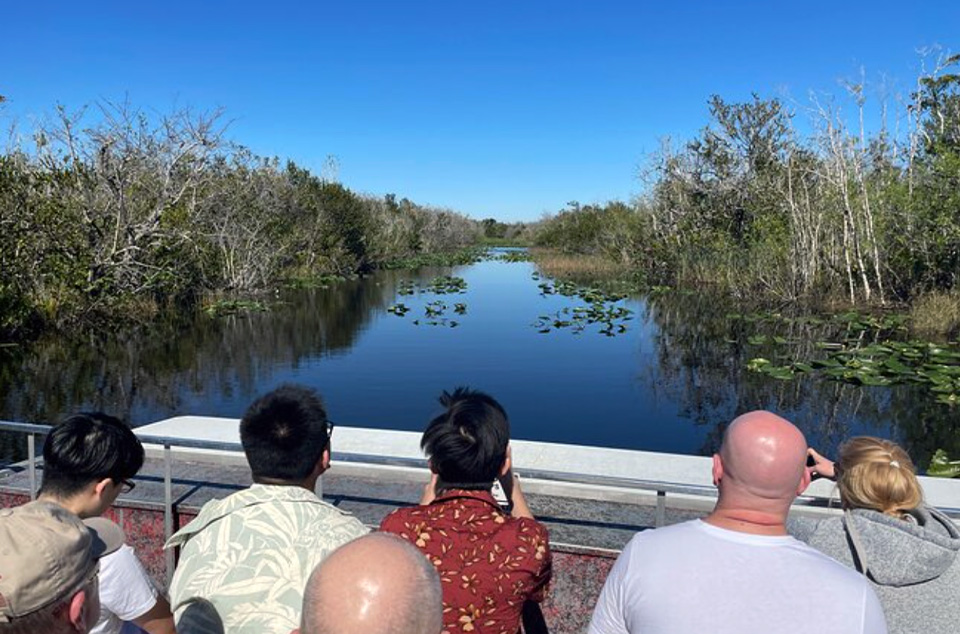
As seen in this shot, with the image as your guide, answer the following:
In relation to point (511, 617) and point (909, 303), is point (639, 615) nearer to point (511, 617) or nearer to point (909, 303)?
point (511, 617)

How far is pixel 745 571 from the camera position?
1316 mm

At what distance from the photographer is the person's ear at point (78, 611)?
3.46ft

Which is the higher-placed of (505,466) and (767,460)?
(767,460)

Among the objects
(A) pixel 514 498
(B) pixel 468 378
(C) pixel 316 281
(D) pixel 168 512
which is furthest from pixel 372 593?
(C) pixel 316 281

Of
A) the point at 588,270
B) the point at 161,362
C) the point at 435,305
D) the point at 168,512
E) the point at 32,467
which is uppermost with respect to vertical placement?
the point at 32,467

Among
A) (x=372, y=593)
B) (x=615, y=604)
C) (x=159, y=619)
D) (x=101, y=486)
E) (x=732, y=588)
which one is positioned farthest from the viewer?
(x=101, y=486)

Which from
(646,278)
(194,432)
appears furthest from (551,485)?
(646,278)

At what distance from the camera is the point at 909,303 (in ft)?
58.8

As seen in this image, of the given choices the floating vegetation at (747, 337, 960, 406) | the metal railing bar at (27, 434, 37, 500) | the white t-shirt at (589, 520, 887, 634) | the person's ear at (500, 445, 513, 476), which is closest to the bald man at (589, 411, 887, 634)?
the white t-shirt at (589, 520, 887, 634)

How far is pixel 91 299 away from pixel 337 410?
29.1 feet

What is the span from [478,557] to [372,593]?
2.70 ft

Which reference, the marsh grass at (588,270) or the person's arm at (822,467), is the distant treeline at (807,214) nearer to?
the marsh grass at (588,270)

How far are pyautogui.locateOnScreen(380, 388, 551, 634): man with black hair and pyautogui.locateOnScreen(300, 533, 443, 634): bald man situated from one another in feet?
2.48

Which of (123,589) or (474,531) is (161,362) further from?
A: (474,531)
